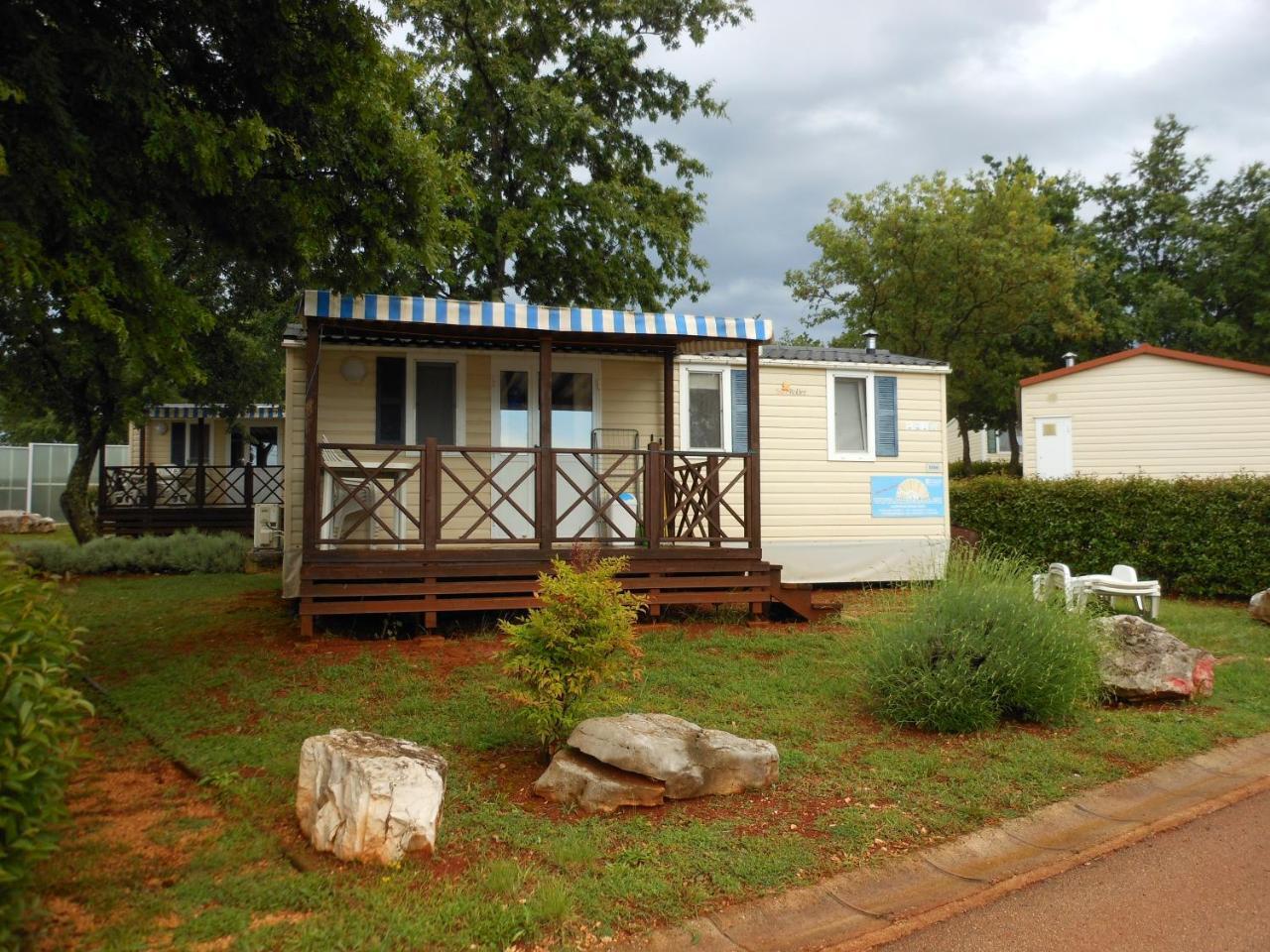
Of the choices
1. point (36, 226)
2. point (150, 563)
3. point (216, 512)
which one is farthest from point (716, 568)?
point (216, 512)

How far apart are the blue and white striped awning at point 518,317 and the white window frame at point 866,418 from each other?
2.59m

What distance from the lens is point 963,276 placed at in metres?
22.0

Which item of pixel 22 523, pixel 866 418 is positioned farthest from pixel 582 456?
pixel 22 523

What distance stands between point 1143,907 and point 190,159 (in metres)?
6.44

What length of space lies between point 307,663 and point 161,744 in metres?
1.92

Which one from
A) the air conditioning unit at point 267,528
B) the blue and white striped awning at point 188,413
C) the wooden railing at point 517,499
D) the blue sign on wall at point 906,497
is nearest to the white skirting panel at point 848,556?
the blue sign on wall at point 906,497

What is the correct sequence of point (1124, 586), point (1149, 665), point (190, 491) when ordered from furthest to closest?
point (190, 491) → point (1124, 586) → point (1149, 665)

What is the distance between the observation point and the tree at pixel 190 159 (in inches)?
209

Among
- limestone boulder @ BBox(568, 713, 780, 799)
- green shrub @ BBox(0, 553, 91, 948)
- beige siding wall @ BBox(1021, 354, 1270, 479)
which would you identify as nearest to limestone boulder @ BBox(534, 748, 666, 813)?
limestone boulder @ BBox(568, 713, 780, 799)

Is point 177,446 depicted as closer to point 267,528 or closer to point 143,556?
point 143,556

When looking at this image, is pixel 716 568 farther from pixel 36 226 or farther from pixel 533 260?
pixel 533 260

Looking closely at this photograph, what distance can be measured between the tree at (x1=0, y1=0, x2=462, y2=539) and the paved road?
5368 mm

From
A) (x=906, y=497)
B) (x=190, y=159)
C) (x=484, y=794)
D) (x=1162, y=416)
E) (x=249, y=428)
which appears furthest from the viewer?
(x=249, y=428)

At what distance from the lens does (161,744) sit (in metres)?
4.80
